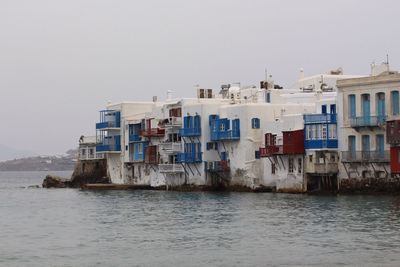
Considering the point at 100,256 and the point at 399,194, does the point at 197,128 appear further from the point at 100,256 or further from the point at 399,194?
the point at 100,256

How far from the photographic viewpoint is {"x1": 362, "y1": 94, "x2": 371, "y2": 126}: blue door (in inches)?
2832

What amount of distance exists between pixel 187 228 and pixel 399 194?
80.2ft

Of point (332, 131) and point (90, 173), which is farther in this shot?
point (90, 173)

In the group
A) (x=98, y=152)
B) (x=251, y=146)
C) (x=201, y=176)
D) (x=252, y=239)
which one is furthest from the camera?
(x=98, y=152)

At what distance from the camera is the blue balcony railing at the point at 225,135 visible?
83.6m

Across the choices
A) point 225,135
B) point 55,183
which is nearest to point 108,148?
point 55,183

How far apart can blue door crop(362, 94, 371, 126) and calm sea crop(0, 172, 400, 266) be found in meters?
6.64

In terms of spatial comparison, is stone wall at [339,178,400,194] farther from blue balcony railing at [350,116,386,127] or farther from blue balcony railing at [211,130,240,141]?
blue balcony railing at [211,130,240,141]

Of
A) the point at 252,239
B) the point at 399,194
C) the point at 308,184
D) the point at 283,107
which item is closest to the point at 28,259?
the point at 252,239

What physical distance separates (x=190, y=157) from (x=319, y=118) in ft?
55.7

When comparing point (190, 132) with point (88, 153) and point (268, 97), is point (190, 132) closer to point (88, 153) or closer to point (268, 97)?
point (268, 97)

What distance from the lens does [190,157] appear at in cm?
8894

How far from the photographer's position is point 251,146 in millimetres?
83062

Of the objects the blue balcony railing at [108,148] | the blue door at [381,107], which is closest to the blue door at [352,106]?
the blue door at [381,107]
